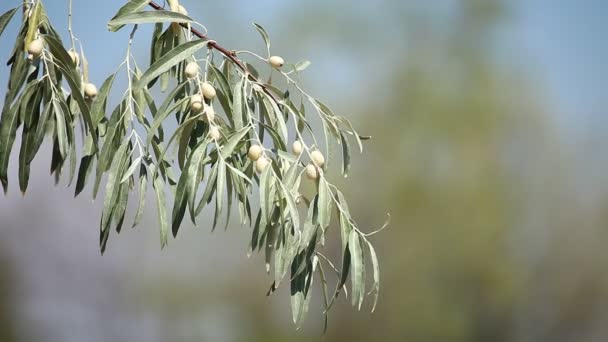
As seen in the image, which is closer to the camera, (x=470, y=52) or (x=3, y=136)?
(x=3, y=136)

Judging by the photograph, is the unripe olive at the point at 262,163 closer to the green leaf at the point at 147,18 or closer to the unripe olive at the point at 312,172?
the unripe olive at the point at 312,172

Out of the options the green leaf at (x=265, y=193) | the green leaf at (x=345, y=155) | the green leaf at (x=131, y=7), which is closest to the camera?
the green leaf at (x=265, y=193)

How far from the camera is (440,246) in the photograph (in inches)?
201

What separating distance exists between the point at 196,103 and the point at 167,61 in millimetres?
80

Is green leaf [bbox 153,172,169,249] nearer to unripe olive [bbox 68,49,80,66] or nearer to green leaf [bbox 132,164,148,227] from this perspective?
green leaf [bbox 132,164,148,227]

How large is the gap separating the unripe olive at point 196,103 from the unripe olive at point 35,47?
250mm

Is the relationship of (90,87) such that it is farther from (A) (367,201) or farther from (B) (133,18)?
(A) (367,201)

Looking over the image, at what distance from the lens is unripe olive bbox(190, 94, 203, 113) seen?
1.26 meters

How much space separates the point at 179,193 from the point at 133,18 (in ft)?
0.95

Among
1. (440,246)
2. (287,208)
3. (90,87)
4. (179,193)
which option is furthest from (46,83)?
(440,246)

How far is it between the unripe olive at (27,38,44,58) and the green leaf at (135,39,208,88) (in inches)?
6.3

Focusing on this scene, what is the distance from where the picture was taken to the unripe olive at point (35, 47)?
1256 millimetres

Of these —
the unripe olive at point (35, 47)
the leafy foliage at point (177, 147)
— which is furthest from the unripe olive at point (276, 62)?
the unripe olive at point (35, 47)

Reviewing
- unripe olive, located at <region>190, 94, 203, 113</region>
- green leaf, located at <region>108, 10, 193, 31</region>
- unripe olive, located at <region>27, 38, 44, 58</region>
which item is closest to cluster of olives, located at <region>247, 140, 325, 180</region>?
unripe olive, located at <region>190, 94, 203, 113</region>
